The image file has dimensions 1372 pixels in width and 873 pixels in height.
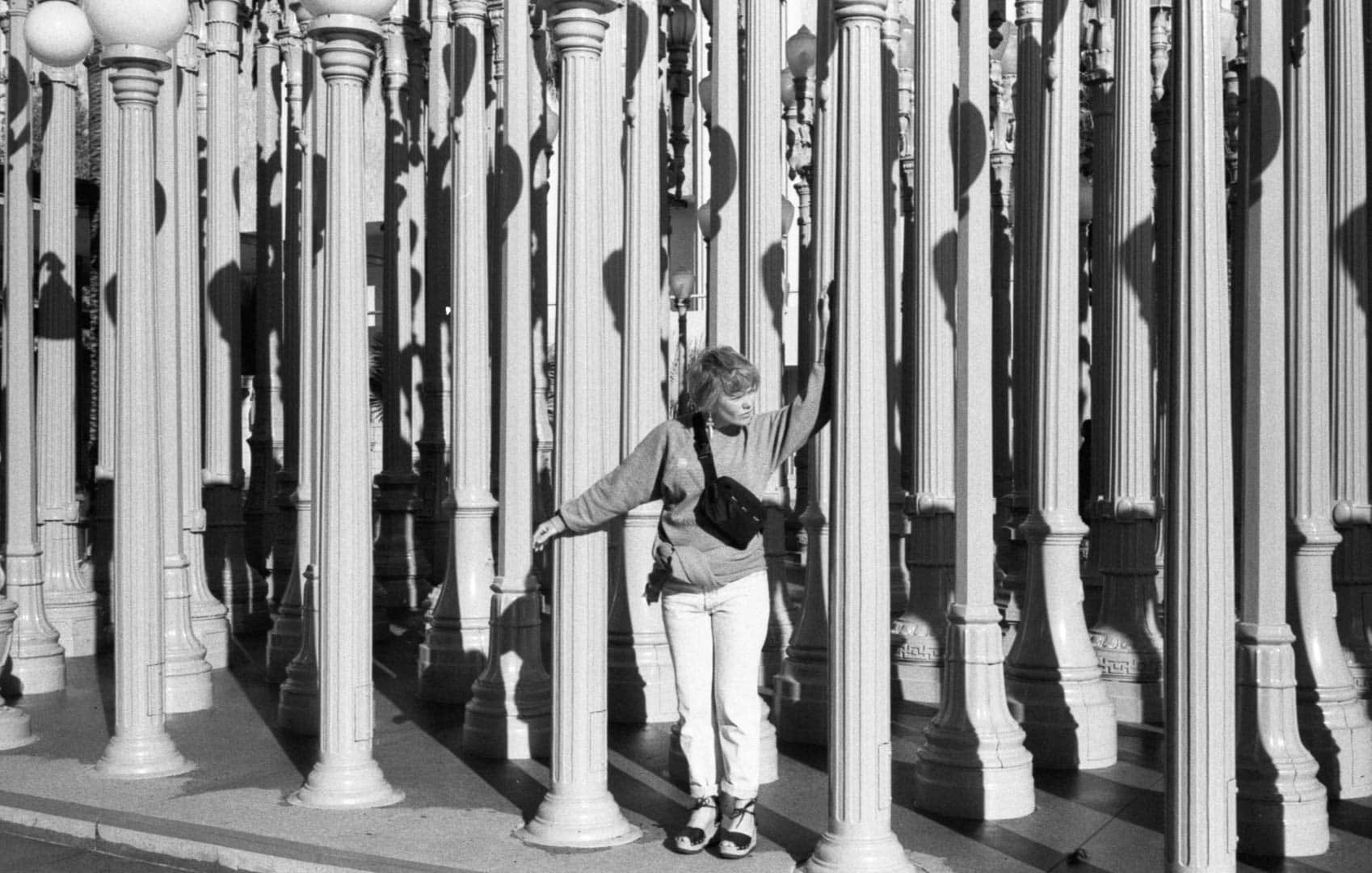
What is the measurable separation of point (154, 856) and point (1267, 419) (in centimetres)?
562

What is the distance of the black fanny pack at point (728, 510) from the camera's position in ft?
23.4

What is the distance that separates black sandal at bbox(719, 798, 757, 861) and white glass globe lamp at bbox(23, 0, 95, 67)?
25.1 feet

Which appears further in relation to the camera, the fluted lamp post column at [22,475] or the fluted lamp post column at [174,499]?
the fluted lamp post column at [22,475]

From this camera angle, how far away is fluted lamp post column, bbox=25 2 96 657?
45.0 ft

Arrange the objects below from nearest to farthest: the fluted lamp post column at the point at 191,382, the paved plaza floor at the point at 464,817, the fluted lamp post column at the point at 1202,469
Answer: the fluted lamp post column at the point at 1202,469
the paved plaza floor at the point at 464,817
the fluted lamp post column at the point at 191,382

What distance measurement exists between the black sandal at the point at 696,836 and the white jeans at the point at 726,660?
154 mm

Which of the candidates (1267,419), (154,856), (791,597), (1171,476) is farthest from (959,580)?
(791,597)

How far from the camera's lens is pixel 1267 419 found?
7406mm

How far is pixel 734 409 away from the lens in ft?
23.8

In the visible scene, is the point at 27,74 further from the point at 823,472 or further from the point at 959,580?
the point at 959,580

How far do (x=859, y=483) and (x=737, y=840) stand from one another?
1752 mm

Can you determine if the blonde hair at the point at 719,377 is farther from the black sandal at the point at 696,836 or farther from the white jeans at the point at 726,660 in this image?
the black sandal at the point at 696,836

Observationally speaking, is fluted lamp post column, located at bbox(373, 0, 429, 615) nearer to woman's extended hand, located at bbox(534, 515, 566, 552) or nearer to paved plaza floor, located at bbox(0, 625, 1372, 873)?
paved plaza floor, located at bbox(0, 625, 1372, 873)

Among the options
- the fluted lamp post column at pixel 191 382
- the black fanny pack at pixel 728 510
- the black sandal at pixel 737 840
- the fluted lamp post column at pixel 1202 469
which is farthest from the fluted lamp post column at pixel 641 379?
the fluted lamp post column at pixel 1202 469
